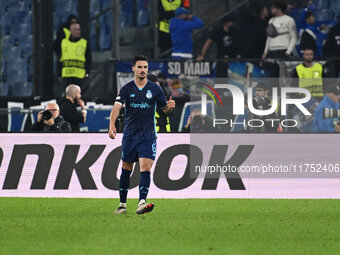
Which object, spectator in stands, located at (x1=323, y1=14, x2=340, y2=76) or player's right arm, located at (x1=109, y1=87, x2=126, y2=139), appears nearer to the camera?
player's right arm, located at (x1=109, y1=87, x2=126, y2=139)

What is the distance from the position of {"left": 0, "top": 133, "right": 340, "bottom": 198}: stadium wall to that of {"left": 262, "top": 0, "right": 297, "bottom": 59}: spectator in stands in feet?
15.5

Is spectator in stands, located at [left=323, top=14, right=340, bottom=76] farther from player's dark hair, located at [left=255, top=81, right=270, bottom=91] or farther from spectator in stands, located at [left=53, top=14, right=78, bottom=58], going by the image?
spectator in stands, located at [left=53, top=14, right=78, bottom=58]

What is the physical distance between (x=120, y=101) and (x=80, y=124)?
7.05 metres

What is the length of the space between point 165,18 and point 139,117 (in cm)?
903

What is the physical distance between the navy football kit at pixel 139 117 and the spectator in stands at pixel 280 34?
7.71 m

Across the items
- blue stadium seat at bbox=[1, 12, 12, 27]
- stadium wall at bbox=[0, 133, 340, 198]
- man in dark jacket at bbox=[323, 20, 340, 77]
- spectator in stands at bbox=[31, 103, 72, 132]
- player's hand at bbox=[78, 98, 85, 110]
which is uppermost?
blue stadium seat at bbox=[1, 12, 12, 27]

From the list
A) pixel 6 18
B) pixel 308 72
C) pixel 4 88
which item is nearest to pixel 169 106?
pixel 308 72

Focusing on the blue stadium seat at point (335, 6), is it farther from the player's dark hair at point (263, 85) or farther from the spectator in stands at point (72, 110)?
the spectator in stands at point (72, 110)

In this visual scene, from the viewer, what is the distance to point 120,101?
36.0ft

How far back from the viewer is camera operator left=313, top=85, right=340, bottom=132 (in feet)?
49.9

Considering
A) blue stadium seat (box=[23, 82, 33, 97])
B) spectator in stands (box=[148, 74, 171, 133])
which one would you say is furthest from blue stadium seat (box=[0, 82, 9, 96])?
spectator in stands (box=[148, 74, 171, 133])

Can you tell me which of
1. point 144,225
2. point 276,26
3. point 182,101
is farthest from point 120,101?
point 276,26

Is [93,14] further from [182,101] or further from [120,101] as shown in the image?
[120,101]

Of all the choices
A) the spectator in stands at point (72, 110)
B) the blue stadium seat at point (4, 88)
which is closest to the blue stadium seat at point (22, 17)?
the blue stadium seat at point (4, 88)
